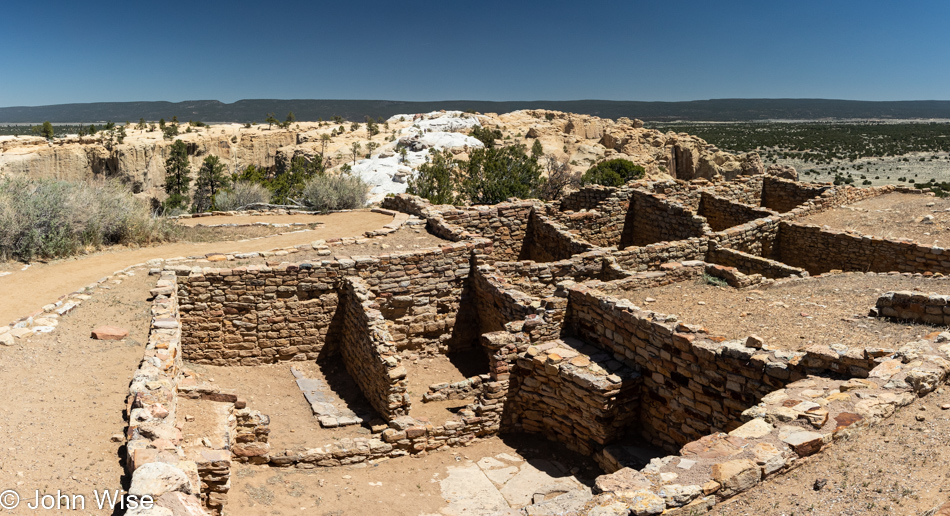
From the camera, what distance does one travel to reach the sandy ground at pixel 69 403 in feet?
15.0

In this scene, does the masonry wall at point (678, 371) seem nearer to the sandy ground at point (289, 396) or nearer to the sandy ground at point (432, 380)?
the sandy ground at point (432, 380)

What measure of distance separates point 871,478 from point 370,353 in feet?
21.2

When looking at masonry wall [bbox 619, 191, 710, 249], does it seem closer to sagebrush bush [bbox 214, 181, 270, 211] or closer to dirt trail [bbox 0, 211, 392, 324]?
dirt trail [bbox 0, 211, 392, 324]

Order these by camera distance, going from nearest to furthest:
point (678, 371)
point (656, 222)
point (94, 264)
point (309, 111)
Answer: point (678, 371) → point (94, 264) → point (656, 222) → point (309, 111)

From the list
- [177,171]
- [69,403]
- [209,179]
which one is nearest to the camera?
[69,403]

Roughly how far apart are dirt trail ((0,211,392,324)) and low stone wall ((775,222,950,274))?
8891mm

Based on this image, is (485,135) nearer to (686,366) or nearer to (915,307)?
(915,307)

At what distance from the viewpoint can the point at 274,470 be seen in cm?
748

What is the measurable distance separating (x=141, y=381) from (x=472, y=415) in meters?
4.04

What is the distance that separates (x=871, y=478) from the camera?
4.26m

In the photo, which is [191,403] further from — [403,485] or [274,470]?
[403,485]

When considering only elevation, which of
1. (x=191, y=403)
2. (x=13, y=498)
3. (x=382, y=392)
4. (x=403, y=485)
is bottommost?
(x=403, y=485)

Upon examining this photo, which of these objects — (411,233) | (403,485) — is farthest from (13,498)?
(411,233)

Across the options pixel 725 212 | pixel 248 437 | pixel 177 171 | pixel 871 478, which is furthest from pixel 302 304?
pixel 177 171
